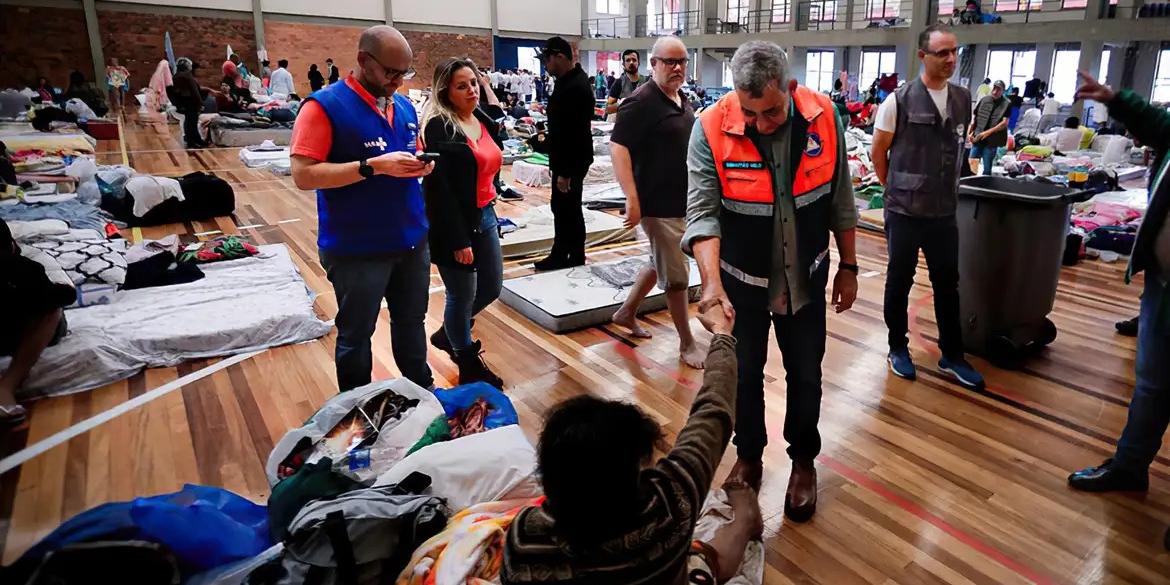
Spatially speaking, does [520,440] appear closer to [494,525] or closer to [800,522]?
[494,525]

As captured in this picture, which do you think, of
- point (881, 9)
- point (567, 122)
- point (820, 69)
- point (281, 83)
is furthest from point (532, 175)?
point (820, 69)

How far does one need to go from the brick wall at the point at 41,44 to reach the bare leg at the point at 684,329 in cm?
2164

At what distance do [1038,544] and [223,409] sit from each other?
3409 mm

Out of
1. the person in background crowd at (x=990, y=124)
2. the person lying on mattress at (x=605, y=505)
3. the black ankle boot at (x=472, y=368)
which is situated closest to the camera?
the person lying on mattress at (x=605, y=505)

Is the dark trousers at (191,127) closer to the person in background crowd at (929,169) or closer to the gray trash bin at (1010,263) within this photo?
the person in background crowd at (929,169)

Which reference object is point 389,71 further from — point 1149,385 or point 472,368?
point 1149,385

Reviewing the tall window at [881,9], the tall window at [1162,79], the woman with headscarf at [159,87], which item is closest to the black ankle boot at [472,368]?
the woman with headscarf at [159,87]

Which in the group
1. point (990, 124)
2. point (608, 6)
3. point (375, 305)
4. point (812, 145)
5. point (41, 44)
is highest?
point (608, 6)

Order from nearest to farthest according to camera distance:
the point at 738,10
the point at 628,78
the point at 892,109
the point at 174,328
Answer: the point at 892,109 → the point at 174,328 → the point at 628,78 → the point at 738,10

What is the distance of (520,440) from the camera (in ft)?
8.24

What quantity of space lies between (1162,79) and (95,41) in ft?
89.3

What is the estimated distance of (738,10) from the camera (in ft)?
85.7

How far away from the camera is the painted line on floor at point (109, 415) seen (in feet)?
9.44

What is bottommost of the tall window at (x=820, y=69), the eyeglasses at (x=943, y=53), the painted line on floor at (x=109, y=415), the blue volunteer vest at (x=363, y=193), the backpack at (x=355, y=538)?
the painted line on floor at (x=109, y=415)
